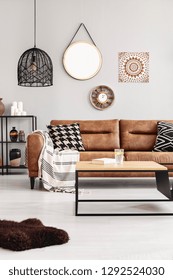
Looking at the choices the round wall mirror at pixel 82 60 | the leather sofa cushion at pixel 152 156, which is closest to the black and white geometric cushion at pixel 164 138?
the leather sofa cushion at pixel 152 156

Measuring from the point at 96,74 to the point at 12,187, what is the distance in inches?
94.4

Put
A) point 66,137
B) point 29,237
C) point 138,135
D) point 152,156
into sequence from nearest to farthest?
point 29,237 → point 152,156 → point 66,137 → point 138,135

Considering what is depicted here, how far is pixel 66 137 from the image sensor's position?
593 centimetres

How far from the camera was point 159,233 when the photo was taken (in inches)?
129

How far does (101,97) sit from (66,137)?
1323mm

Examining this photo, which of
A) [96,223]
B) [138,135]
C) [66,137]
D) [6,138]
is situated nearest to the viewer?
[96,223]

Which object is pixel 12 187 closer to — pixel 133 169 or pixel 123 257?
pixel 133 169

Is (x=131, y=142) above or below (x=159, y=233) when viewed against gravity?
above

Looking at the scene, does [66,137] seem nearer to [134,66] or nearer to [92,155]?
[92,155]

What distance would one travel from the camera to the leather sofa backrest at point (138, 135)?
6195mm

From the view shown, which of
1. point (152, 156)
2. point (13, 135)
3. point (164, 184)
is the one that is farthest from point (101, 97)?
point (164, 184)

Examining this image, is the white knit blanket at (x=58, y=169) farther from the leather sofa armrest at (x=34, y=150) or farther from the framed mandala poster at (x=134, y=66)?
the framed mandala poster at (x=134, y=66)

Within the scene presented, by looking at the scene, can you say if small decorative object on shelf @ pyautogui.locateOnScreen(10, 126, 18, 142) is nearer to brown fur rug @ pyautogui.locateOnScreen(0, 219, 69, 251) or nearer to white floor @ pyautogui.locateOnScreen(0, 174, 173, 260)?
white floor @ pyautogui.locateOnScreen(0, 174, 173, 260)
